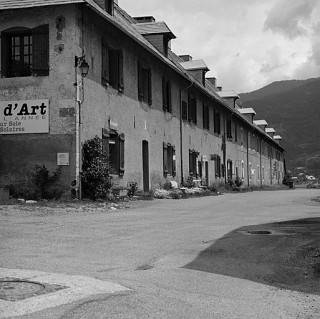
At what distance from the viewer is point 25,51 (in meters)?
17.8

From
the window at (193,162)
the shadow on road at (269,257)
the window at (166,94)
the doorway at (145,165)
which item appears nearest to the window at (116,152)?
the doorway at (145,165)

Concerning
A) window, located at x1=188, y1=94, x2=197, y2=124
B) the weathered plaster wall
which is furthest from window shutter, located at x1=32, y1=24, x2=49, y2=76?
window, located at x1=188, y1=94, x2=197, y2=124

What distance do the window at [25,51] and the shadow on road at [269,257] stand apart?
9280mm

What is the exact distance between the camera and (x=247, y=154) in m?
50.1

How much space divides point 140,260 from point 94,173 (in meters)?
9.50

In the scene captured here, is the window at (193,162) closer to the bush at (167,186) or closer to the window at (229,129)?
the bush at (167,186)

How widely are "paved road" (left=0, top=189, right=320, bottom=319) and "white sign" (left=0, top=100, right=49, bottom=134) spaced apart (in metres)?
3.37

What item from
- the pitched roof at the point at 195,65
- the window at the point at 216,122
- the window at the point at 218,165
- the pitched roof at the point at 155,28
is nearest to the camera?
the pitched roof at the point at 155,28

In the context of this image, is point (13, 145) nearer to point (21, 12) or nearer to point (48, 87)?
point (48, 87)

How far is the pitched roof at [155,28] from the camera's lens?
2742 cm

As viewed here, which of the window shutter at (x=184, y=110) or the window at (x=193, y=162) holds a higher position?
the window shutter at (x=184, y=110)

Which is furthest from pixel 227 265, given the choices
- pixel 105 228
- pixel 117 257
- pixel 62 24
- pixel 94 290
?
pixel 62 24

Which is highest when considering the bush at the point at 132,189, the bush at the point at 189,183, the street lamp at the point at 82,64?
the street lamp at the point at 82,64

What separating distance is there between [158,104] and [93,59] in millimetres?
7535
